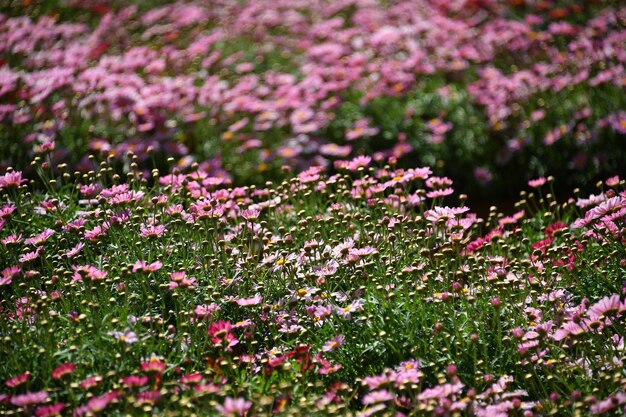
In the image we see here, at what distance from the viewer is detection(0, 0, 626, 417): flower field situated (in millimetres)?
2373

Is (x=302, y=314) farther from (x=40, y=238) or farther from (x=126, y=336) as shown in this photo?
(x=40, y=238)

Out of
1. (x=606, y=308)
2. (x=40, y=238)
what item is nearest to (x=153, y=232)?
(x=40, y=238)

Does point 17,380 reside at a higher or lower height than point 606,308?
higher

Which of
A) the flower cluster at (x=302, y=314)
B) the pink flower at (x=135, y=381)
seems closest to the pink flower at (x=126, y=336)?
the flower cluster at (x=302, y=314)

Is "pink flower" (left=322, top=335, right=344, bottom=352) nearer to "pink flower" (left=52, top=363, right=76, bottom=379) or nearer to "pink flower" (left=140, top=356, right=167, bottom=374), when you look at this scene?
"pink flower" (left=140, top=356, right=167, bottom=374)

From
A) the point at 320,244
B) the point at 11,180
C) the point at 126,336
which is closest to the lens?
the point at 126,336

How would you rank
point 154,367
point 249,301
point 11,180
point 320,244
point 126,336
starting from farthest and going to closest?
point 320,244 < point 11,180 < point 249,301 < point 126,336 < point 154,367

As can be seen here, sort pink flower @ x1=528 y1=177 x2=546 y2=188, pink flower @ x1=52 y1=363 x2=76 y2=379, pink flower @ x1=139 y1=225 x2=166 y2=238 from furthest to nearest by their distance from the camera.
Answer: pink flower @ x1=528 y1=177 x2=546 y2=188
pink flower @ x1=139 y1=225 x2=166 y2=238
pink flower @ x1=52 y1=363 x2=76 y2=379

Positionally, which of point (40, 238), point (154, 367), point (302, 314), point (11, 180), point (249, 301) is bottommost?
point (302, 314)

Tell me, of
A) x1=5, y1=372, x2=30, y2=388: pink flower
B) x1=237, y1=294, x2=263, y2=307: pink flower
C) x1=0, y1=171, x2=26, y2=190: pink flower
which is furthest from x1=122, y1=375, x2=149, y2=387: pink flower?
x1=0, y1=171, x2=26, y2=190: pink flower

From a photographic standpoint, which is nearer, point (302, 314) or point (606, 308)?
point (606, 308)

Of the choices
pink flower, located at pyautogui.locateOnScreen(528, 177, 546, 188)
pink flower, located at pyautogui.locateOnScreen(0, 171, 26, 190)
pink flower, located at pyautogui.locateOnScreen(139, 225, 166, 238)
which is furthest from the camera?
pink flower, located at pyautogui.locateOnScreen(528, 177, 546, 188)

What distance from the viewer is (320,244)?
3133mm

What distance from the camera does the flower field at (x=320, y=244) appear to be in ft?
7.79
